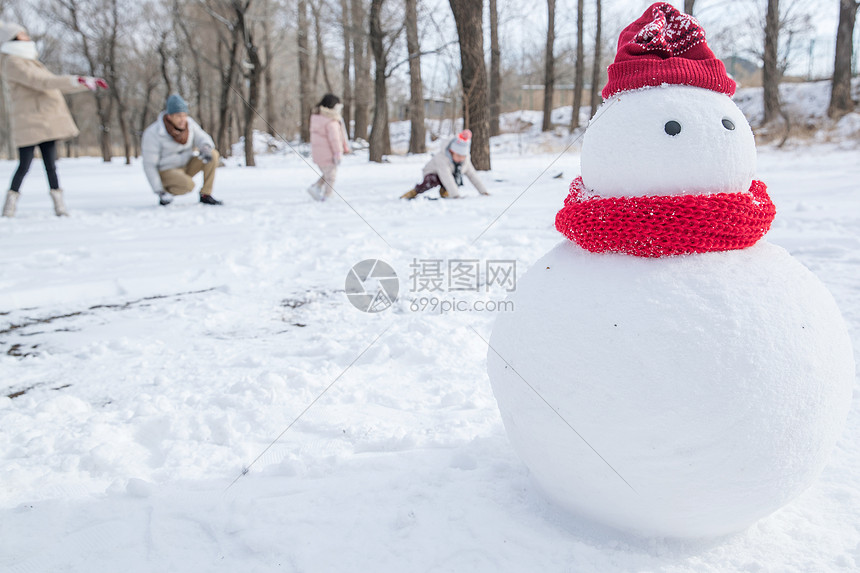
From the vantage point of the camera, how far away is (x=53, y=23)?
2180cm

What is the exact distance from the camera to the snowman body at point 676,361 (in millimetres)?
1264

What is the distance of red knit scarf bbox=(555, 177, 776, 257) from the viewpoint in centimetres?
134

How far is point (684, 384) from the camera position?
125 cm

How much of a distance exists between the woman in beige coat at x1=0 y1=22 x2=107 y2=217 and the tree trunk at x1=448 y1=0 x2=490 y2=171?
5.61m

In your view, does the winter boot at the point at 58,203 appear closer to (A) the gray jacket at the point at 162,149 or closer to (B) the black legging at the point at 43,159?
(B) the black legging at the point at 43,159

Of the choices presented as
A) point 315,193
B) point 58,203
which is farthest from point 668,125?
point 58,203

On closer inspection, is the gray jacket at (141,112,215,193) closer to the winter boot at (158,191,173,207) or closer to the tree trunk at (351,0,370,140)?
the winter boot at (158,191,173,207)

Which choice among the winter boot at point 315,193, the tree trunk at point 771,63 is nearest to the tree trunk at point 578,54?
the tree trunk at point 771,63

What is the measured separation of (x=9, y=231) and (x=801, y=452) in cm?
683

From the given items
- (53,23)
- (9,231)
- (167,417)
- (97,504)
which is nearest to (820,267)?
(167,417)

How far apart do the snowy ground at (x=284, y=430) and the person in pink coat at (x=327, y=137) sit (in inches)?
138

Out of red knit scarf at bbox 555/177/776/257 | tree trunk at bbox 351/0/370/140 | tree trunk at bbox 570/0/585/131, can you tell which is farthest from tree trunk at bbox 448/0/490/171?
tree trunk at bbox 570/0/585/131

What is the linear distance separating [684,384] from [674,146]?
0.57 metres

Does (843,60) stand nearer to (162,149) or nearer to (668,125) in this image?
(162,149)
